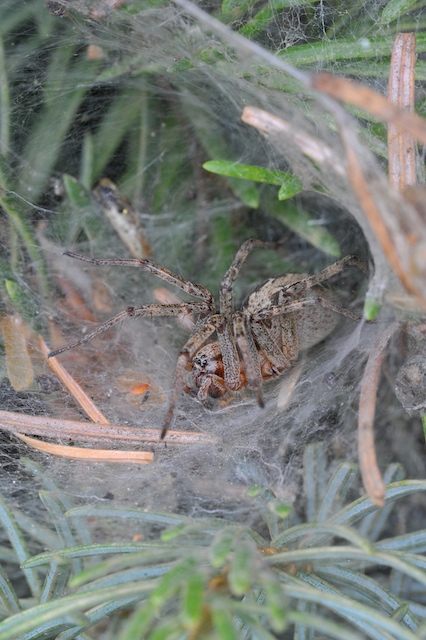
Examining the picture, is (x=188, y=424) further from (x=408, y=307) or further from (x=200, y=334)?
(x=408, y=307)

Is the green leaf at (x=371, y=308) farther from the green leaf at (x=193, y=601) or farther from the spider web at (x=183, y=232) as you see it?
the green leaf at (x=193, y=601)

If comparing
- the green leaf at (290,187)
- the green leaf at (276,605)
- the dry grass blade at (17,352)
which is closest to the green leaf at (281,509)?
the green leaf at (276,605)

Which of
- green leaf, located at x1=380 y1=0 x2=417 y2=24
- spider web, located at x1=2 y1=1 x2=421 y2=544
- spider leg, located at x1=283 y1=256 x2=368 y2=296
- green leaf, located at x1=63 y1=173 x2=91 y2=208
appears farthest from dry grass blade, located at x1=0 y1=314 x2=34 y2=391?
green leaf, located at x1=380 y1=0 x2=417 y2=24

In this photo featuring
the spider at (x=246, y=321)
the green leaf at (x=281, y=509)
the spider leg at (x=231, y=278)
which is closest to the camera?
the green leaf at (x=281, y=509)

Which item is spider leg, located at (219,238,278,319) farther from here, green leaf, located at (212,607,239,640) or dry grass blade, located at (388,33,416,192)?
green leaf, located at (212,607,239,640)

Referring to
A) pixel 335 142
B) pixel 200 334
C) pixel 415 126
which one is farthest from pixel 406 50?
pixel 200 334
